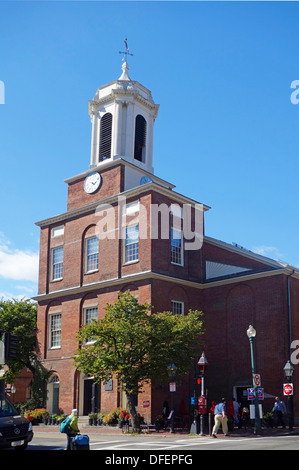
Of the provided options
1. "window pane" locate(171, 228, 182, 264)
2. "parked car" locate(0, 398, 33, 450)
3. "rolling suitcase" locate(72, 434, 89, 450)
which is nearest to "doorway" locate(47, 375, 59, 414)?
"window pane" locate(171, 228, 182, 264)

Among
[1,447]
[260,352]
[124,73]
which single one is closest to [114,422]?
[260,352]

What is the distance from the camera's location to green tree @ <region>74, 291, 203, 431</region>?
2927cm

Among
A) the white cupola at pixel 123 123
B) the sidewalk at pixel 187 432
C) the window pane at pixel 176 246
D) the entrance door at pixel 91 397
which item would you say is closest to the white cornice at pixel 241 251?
the window pane at pixel 176 246

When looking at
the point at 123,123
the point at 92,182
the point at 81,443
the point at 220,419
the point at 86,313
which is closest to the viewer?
the point at 81,443

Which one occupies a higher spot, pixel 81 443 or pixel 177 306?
pixel 177 306

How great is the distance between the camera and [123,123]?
42562 millimetres

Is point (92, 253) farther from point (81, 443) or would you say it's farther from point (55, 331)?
point (81, 443)

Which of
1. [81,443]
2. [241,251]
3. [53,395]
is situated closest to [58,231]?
[53,395]

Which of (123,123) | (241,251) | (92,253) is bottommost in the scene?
(92,253)

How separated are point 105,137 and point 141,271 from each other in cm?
1261

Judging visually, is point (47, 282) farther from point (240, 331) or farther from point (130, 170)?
point (240, 331)

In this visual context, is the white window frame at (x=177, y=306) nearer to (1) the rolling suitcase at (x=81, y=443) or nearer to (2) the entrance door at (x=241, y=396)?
(2) the entrance door at (x=241, y=396)

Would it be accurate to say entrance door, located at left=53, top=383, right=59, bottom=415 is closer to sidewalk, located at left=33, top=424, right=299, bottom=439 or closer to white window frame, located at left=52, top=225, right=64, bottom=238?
sidewalk, located at left=33, top=424, right=299, bottom=439

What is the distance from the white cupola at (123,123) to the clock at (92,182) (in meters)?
0.86
